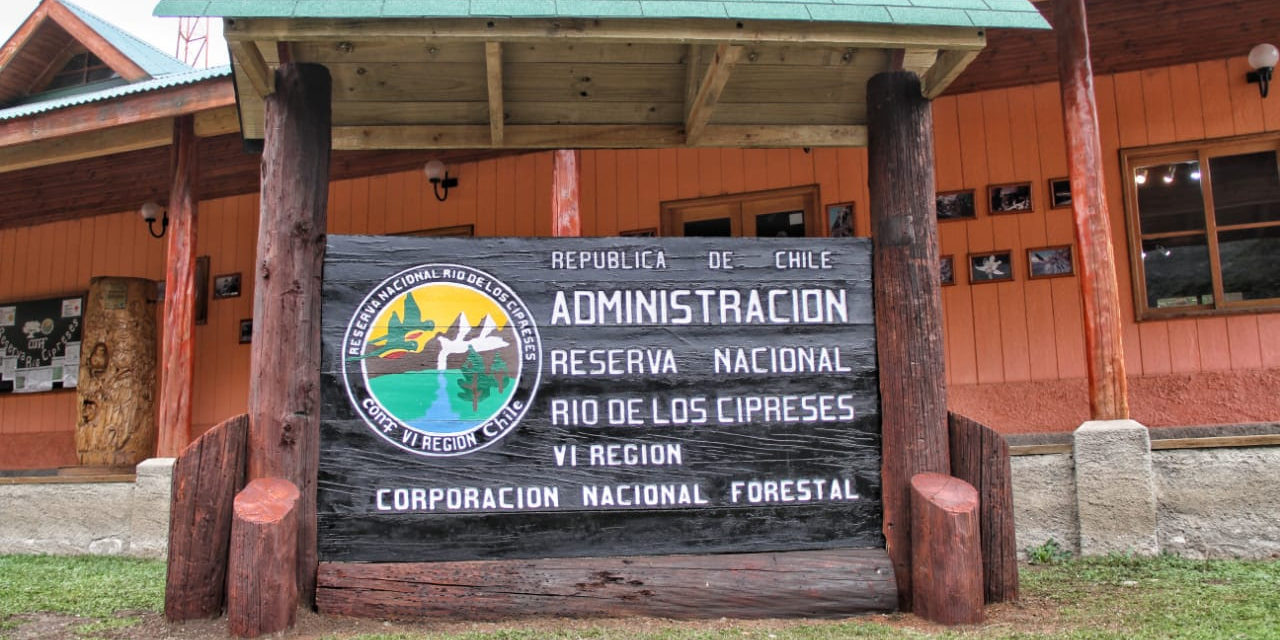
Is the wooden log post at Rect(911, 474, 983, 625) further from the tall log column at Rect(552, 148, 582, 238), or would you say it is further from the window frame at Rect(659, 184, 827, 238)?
the window frame at Rect(659, 184, 827, 238)

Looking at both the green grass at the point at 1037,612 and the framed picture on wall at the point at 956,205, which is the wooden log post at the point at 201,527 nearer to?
the green grass at the point at 1037,612

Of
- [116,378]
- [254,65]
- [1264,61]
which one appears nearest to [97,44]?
[116,378]

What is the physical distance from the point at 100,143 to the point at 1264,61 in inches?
389

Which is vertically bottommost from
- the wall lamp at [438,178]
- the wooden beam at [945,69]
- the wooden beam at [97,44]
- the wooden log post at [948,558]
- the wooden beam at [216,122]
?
the wooden log post at [948,558]

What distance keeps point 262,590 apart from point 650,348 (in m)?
1.85

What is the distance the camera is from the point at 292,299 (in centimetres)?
400

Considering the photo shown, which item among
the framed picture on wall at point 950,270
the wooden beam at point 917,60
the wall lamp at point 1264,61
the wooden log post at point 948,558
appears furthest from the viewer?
the framed picture on wall at point 950,270

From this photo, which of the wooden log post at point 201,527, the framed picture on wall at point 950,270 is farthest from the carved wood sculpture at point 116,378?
the framed picture on wall at point 950,270

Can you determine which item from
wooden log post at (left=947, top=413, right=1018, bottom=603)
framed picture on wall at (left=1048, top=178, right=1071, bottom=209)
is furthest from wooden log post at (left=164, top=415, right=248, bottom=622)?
framed picture on wall at (left=1048, top=178, right=1071, bottom=209)

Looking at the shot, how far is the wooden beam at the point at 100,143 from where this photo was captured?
8211 mm

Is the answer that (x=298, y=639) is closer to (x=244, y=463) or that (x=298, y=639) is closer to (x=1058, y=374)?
(x=244, y=463)

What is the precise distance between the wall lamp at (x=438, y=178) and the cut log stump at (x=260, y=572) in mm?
6244

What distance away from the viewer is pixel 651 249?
422cm

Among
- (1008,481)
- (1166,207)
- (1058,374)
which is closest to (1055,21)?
(1166,207)
